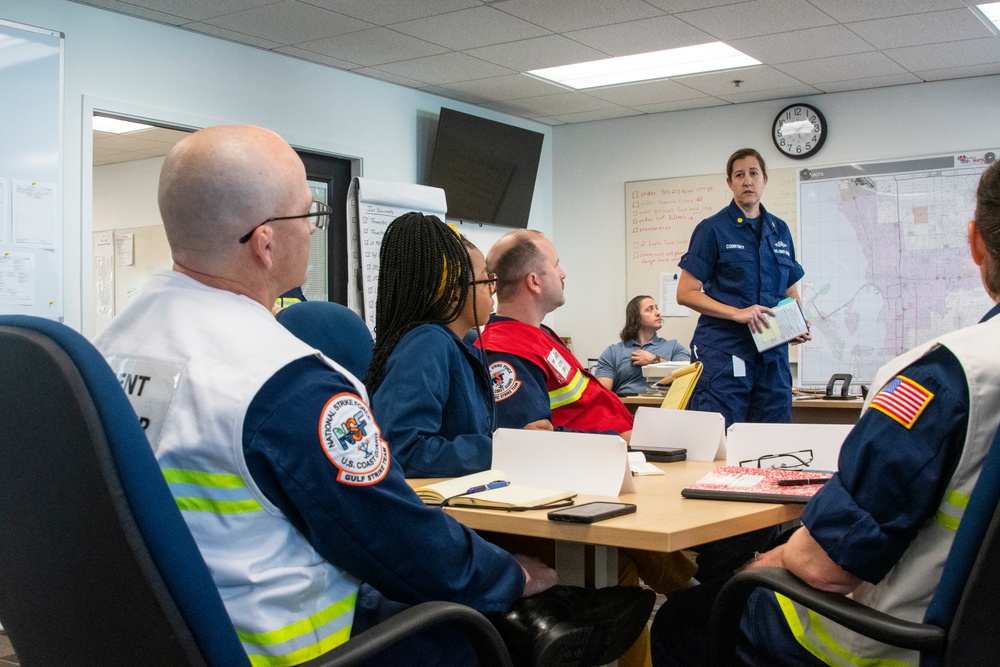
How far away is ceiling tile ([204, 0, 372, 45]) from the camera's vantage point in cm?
476

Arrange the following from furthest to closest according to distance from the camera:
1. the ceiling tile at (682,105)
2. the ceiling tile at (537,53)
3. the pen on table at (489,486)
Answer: the ceiling tile at (682,105)
the ceiling tile at (537,53)
the pen on table at (489,486)

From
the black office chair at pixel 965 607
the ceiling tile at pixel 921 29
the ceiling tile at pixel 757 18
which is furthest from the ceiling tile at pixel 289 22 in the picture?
the black office chair at pixel 965 607

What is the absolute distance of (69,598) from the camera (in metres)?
0.96

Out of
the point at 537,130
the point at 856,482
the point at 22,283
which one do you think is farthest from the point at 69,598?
the point at 537,130

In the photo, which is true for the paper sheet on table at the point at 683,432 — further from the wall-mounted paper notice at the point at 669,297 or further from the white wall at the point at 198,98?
the wall-mounted paper notice at the point at 669,297

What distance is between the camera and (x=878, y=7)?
15.9 ft

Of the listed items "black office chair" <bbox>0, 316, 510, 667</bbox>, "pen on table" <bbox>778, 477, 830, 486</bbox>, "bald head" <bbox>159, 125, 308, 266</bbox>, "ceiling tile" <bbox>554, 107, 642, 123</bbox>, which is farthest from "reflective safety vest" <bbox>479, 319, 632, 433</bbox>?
"ceiling tile" <bbox>554, 107, 642, 123</bbox>

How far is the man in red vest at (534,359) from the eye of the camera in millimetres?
2434

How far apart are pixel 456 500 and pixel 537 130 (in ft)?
20.3

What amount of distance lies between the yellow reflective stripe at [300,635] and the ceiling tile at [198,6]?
3978mm

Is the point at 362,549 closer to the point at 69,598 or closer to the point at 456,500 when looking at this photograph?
the point at 69,598

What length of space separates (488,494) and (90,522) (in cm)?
85

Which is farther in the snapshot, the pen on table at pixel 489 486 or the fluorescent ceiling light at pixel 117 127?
the fluorescent ceiling light at pixel 117 127

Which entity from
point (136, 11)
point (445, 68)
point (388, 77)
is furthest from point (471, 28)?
point (136, 11)
